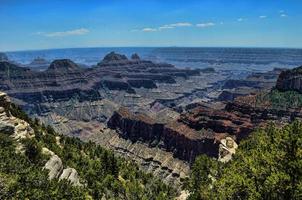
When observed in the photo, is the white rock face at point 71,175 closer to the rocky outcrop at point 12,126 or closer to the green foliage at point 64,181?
the green foliage at point 64,181

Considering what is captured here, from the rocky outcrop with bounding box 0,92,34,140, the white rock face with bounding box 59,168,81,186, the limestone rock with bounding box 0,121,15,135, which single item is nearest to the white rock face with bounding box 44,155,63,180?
the white rock face with bounding box 59,168,81,186

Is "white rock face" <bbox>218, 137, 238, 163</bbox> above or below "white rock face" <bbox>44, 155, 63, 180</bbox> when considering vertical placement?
below

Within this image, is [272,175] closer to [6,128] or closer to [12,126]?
[6,128]

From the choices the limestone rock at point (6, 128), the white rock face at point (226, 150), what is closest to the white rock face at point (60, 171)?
the limestone rock at point (6, 128)

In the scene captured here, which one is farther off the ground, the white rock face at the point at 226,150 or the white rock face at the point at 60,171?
the white rock face at the point at 60,171

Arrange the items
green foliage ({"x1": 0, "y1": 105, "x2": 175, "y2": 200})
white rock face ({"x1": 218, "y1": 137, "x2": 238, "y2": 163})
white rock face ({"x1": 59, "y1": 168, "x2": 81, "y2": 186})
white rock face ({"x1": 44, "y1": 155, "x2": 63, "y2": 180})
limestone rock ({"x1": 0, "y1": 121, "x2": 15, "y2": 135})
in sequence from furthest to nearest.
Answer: white rock face ({"x1": 218, "y1": 137, "x2": 238, "y2": 163}) → limestone rock ({"x1": 0, "y1": 121, "x2": 15, "y2": 135}) → white rock face ({"x1": 59, "y1": 168, "x2": 81, "y2": 186}) → white rock face ({"x1": 44, "y1": 155, "x2": 63, "y2": 180}) → green foliage ({"x1": 0, "y1": 105, "x2": 175, "y2": 200})

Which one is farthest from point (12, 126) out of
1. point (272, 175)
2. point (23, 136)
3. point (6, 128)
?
point (272, 175)

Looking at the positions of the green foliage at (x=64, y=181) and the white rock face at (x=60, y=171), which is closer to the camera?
the green foliage at (x=64, y=181)

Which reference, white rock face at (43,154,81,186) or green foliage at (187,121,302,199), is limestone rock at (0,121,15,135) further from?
green foliage at (187,121,302,199)

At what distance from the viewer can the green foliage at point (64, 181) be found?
63.8 metres

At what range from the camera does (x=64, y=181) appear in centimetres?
7894

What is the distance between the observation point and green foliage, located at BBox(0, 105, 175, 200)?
209 feet

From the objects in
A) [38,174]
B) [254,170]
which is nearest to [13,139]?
[38,174]

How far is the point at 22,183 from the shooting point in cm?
6488
